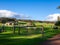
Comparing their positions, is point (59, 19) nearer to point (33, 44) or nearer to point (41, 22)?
point (41, 22)

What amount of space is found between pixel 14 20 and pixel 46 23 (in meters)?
5.96

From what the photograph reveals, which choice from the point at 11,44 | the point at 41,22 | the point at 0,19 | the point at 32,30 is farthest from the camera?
the point at 41,22

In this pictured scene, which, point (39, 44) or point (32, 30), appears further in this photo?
point (32, 30)

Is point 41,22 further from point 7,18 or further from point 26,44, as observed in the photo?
point 26,44

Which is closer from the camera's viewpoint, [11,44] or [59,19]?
[11,44]

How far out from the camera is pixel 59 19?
106ft

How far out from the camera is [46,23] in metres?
32.6

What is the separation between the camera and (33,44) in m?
13.1

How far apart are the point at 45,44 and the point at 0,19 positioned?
50.7ft

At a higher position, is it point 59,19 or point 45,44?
point 59,19

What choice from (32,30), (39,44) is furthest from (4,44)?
(32,30)

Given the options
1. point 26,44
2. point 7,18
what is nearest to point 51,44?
point 26,44

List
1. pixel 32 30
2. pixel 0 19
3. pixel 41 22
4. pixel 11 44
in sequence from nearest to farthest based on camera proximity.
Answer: pixel 11 44 < pixel 32 30 < pixel 0 19 < pixel 41 22

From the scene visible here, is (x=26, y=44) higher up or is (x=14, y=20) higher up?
(x=14, y=20)
